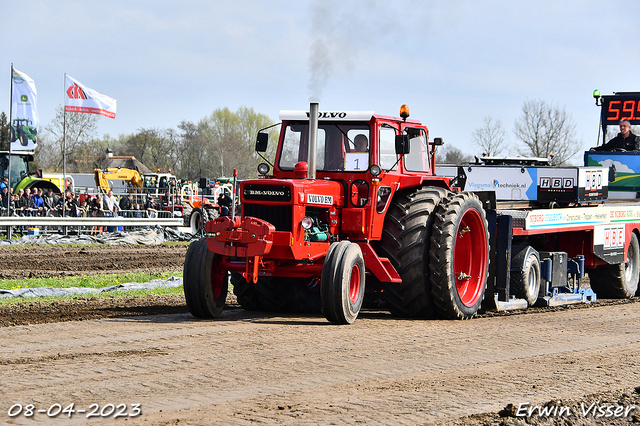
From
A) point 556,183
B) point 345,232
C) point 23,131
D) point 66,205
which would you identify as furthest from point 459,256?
point 66,205

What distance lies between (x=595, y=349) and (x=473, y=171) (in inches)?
299

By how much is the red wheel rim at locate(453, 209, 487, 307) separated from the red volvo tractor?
16 millimetres

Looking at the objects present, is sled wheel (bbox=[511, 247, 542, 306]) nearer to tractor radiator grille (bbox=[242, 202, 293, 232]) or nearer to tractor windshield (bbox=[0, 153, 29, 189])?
tractor radiator grille (bbox=[242, 202, 293, 232])

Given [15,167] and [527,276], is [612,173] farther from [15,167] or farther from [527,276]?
[15,167]

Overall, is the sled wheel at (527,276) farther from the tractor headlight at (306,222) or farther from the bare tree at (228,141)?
the bare tree at (228,141)

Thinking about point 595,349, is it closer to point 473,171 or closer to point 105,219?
point 473,171

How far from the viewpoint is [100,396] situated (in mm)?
5402

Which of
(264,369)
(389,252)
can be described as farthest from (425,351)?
(389,252)

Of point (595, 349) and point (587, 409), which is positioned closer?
point (587, 409)

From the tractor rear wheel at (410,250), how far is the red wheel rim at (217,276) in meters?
1.98

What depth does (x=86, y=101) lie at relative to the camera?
2719cm

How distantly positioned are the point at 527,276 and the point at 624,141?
691 cm

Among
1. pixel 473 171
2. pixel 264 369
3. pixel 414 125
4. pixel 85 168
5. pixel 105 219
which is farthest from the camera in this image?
pixel 85 168
